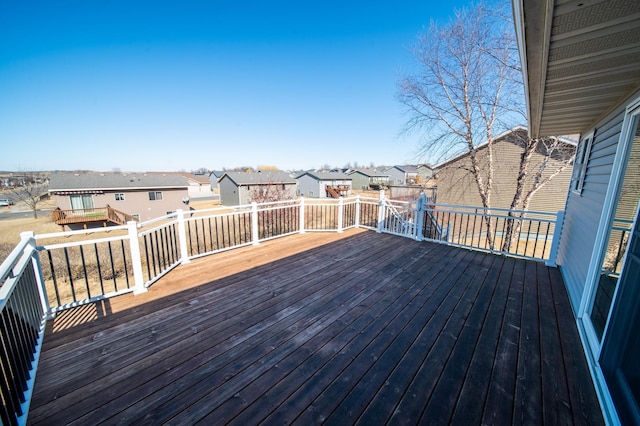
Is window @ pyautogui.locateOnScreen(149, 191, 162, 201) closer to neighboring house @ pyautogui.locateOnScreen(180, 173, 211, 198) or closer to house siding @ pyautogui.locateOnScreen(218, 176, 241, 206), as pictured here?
house siding @ pyautogui.locateOnScreen(218, 176, 241, 206)

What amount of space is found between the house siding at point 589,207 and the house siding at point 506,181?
7502mm

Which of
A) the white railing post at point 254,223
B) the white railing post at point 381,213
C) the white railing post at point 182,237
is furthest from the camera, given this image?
the white railing post at point 381,213

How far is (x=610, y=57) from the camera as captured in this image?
1800mm

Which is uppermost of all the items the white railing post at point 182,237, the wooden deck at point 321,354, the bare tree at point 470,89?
the bare tree at point 470,89

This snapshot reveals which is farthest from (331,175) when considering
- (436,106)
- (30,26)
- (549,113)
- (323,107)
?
(549,113)

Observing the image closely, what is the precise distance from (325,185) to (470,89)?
26.5 metres

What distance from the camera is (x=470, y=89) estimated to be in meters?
8.34

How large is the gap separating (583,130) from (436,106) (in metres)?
5.25

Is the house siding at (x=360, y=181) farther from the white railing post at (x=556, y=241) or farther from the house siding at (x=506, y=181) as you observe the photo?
the white railing post at (x=556, y=241)

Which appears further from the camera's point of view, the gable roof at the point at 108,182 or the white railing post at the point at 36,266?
the gable roof at the point at 108,182

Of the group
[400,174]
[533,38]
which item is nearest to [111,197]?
[533,38]

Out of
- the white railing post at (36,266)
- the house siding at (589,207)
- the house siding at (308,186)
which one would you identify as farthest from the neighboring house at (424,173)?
the house siding at (308,186)

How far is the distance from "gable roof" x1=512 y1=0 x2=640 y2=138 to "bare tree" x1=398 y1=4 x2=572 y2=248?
19.8ft

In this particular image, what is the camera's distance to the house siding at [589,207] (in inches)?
102
